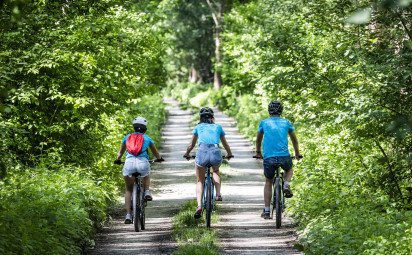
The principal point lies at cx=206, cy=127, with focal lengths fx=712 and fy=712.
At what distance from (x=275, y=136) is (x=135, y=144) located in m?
2.38

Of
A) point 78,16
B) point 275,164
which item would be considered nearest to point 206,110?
point 275,164

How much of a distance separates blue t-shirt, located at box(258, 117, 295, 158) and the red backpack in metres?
2.09

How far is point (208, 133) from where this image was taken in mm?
12141

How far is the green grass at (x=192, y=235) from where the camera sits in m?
9.74

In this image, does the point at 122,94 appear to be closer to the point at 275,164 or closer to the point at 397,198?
the point at 275,164

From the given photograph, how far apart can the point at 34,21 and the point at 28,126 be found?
93.0 inches

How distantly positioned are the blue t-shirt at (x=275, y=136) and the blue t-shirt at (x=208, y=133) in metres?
0.76

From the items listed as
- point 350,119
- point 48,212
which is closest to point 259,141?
point 350,119

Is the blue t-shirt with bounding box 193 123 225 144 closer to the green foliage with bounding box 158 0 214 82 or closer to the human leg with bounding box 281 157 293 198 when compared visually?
the human leg with bounding box 281 157 293 198

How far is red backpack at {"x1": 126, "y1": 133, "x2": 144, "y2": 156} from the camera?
1195 cm

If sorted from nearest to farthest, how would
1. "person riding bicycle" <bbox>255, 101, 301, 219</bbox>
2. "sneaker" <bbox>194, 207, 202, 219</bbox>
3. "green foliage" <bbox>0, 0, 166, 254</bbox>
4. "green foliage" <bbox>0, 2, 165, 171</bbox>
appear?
1. "green foliage" <bbox>0, 0, 166, 254</bbox>
2. "sneaker" <bbox>194, 207, 202, 219</bbox>
3. "person riding bicycle" <bbox>255, 101, 301, 219</bbox>
4. "green foliage" <bbox>0, 2, 165, 171</bbox>

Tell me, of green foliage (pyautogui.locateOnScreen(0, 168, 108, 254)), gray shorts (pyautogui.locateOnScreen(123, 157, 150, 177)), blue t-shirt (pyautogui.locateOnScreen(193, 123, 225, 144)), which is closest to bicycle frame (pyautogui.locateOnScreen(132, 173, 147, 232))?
gray shorts (pyautogui.locateOnScreen(123, 157, 150, 177))

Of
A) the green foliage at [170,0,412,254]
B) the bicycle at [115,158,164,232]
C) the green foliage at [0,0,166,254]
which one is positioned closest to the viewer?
the green foliage at [170,0,412,254]

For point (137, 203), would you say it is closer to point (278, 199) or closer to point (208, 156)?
point (208, 156)
